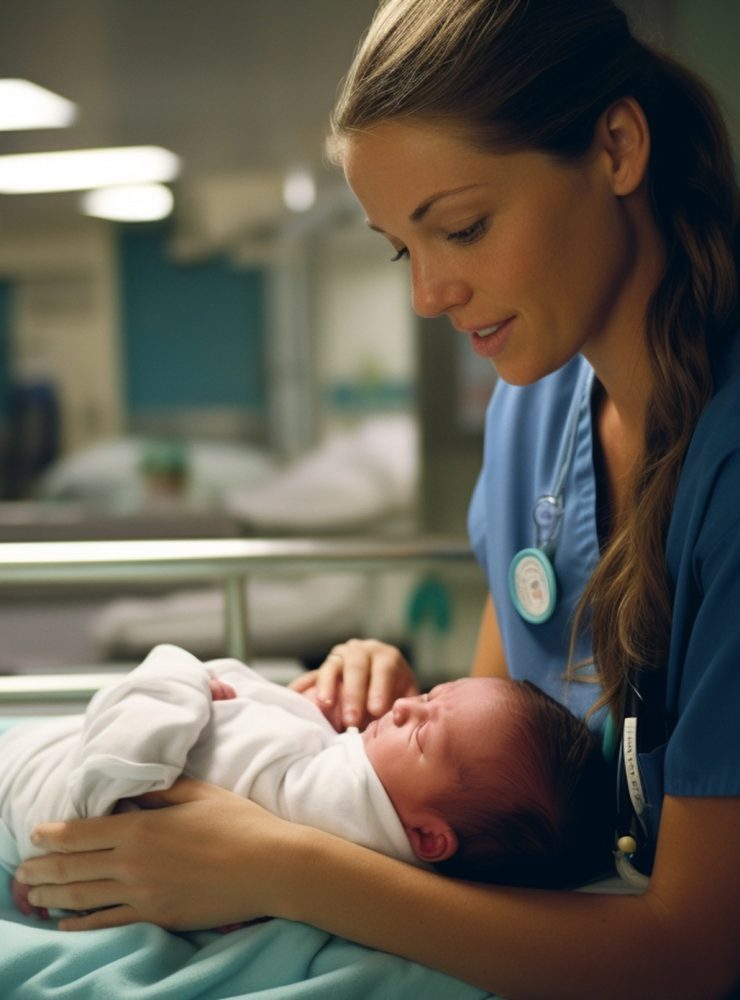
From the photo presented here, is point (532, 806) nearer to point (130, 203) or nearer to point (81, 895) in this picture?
point (81, 895)

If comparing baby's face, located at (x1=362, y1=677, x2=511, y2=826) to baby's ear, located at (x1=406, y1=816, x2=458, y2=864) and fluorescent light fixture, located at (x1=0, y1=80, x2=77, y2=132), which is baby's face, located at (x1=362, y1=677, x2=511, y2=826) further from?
fluorescent light fixture, located at (x1=0, y1=80, x2=77, y2=132)

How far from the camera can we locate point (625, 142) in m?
0.91

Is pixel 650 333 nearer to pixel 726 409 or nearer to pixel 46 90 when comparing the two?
pixel 726 409

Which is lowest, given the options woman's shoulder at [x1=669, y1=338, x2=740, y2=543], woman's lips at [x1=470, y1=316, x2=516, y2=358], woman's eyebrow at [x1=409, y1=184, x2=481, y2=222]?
woman's shoulder at [x1=669, y1=338, x2=740, y2=543]

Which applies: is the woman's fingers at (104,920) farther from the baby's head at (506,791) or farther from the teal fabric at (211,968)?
the baby's head at (506,791)

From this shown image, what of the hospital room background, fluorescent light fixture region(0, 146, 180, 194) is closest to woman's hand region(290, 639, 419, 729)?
the hospital room background

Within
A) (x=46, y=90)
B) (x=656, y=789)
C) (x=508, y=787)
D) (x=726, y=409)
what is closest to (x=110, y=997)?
(x=508, y=787)

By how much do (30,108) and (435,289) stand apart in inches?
117

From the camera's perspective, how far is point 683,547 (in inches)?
34.9

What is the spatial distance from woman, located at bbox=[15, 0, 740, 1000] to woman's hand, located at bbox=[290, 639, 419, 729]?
0.27 m

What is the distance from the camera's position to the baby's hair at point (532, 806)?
95 centimetres

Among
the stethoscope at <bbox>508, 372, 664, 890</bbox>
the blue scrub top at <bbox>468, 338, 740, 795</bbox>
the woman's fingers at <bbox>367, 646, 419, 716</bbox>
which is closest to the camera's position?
the blue scrub top at <bbox>468, 338, 740, 795</bbox>

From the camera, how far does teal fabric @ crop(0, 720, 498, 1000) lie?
32.8 inches

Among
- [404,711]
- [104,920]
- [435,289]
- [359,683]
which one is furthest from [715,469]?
[104,920]
